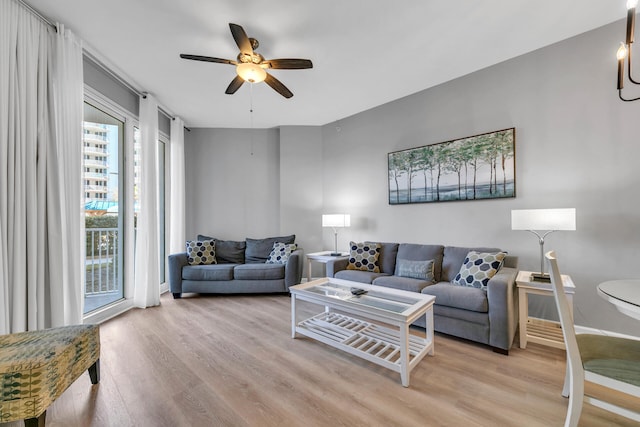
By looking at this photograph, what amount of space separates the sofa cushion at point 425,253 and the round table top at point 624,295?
5.24 feet

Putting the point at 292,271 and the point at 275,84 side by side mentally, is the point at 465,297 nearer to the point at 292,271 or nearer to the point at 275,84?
the point at 292,271

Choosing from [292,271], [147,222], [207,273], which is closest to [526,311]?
[292,271]

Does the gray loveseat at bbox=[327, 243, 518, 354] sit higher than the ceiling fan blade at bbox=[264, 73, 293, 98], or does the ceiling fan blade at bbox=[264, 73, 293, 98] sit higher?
the ceiling fan blade at bbox=[264, 73, 293, 98]

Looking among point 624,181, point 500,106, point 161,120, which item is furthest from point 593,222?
point 161,120

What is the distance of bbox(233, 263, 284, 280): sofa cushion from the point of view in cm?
386

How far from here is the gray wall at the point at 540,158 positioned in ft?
7.57

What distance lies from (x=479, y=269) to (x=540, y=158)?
1.36 metres

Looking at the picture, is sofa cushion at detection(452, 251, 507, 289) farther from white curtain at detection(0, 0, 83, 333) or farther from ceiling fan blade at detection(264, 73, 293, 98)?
white curtain at detection(0, 0, 83, 333)

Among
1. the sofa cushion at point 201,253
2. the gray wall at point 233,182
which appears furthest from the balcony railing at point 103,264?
the gray wall at point 233,182

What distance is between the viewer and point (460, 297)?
233cm

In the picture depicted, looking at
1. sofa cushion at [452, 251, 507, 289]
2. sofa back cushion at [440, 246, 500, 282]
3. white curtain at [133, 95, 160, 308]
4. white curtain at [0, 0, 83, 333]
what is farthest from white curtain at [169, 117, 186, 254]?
sofa cushion at [452, 251, 507, 289]

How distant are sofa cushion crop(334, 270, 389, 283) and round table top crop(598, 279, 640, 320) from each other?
1.93m

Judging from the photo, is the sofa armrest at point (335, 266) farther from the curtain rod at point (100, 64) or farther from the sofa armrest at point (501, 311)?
the curtain rod at point (100, 64)

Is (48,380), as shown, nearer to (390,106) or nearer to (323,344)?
(323,344)
